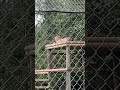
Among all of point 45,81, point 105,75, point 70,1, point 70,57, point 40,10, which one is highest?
point 70,1

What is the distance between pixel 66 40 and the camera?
88.8 inches

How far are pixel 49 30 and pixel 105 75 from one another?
1421 mm

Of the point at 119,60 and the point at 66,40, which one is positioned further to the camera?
the point at 66,40

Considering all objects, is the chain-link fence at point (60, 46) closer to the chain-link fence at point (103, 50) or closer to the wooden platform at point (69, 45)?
the wooden platform at point (69, 45)

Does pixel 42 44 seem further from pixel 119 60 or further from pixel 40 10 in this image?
pixel 119 60

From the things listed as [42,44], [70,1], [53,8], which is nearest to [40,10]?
[53,8]

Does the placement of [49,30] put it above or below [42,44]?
above

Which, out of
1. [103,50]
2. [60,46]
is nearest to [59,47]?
[60,46]

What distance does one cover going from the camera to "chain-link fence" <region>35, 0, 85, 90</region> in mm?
2238

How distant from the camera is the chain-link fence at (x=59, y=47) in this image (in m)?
2.24

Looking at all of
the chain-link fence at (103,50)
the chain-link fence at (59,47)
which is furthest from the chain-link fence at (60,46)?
the chain-link fence at (103,50)

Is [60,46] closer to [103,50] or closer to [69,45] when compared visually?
[69,45]

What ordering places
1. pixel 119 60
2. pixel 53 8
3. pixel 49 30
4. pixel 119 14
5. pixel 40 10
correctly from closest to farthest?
pixel 119 60 < pixel 119 14 < pixel 40 10 < pixel 53 8 < pixel 49 30

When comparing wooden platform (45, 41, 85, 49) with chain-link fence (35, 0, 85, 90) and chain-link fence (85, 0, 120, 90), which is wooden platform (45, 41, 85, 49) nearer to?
chain-link fence (35, 0, 85, 90)
